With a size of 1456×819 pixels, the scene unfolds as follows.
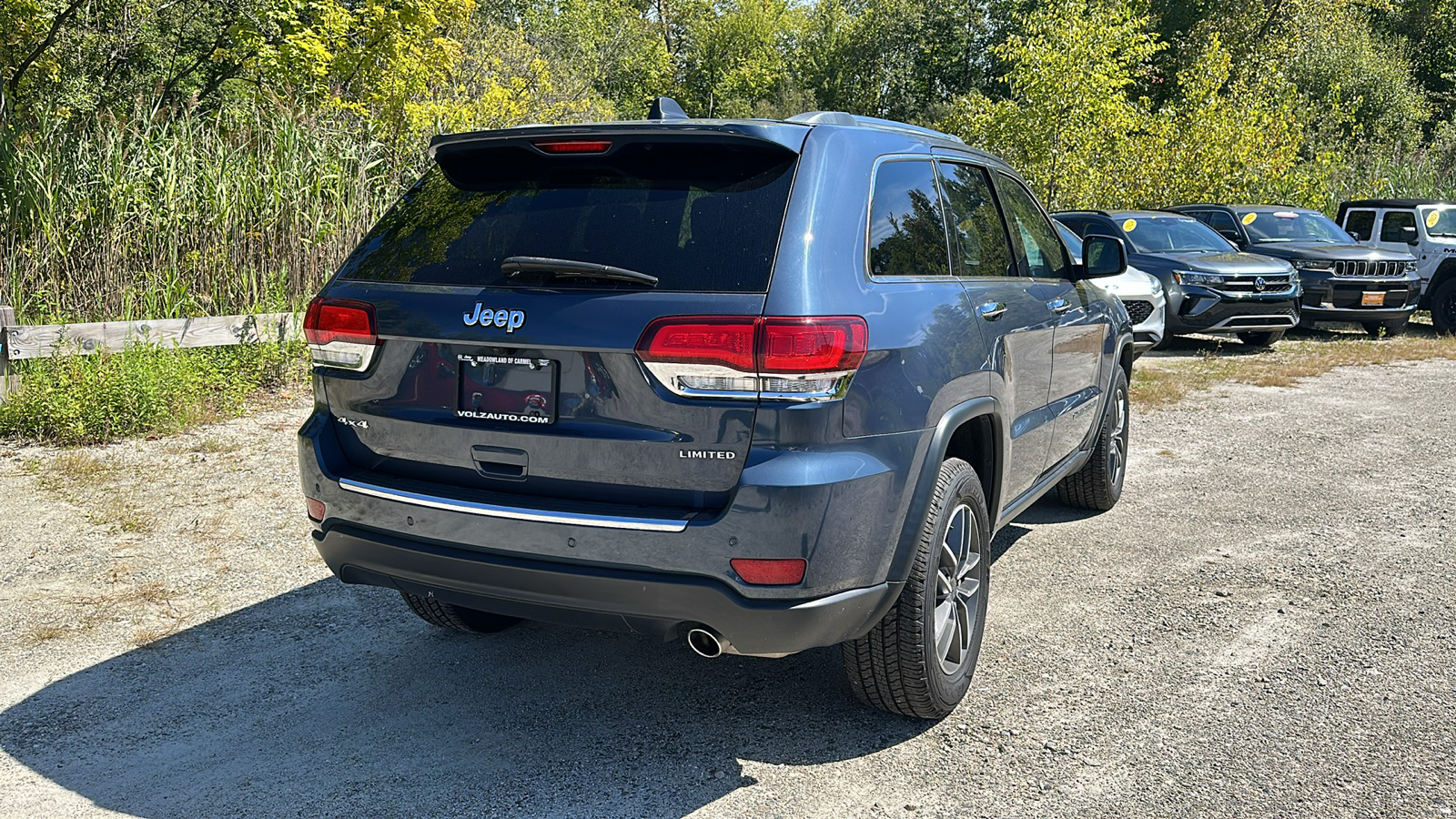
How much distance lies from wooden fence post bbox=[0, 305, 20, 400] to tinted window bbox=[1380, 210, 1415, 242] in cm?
1690

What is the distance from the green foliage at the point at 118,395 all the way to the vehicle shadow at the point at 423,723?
3.71 meters

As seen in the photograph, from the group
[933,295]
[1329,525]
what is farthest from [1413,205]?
[933,295]

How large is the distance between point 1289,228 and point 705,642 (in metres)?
15.5

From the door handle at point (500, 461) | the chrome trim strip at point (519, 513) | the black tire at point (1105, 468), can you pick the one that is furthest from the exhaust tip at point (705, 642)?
the black tire at point (1105, 468)

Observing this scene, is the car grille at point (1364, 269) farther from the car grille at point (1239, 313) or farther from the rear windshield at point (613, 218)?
the rear windshield at point (613, 218)

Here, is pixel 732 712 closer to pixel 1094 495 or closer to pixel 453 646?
pixel 453 646

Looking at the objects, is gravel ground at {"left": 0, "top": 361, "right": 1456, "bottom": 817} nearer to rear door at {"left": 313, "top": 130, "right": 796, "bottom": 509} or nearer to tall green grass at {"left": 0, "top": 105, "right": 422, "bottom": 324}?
rear door at {"left": 313, "top": 130, "right": 796, "bottom": 509}

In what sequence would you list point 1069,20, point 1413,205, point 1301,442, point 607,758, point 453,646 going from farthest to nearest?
point 1069,20 < point 1413,205 < point 1301,442 < point 453,646 < point 607,758

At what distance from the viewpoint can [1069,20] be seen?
18844 millimetres

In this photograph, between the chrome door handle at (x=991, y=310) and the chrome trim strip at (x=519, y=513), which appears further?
the chrome door handle at (x=991, y=310)

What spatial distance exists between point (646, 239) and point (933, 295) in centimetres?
94

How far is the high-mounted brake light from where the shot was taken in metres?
3.29

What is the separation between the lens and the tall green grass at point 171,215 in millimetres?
8562

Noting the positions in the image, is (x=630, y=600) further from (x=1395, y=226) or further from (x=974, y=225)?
(x=1395, y=226)
